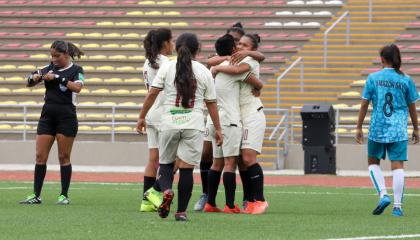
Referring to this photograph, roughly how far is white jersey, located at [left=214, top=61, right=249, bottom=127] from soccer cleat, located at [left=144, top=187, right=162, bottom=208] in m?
1.09

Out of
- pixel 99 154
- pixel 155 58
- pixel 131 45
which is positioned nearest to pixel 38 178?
pixel 155 58

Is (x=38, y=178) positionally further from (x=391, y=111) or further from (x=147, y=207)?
(x=391, y=111)

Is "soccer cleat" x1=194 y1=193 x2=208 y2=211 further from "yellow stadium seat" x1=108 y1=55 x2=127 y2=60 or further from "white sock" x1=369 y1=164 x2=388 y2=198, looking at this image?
"yellow stadium seat" x1=108 y1=55 x2=127 y2=60

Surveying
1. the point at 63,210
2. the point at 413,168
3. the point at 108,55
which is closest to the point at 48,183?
the point at 63,210

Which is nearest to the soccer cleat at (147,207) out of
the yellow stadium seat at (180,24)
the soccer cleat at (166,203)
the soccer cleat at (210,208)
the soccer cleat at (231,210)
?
the soccer cleat at (210,208)

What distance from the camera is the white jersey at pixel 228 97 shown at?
42.6 ft

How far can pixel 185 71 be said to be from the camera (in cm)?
1160

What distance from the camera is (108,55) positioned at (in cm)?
3198

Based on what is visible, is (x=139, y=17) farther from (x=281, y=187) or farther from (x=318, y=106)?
(x=281, y=187)

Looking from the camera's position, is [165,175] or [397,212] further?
[397,212]

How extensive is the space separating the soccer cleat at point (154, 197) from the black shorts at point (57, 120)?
207 cm

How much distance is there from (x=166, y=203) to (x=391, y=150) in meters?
2.93

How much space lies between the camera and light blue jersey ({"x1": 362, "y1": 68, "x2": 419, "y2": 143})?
42.1 ft

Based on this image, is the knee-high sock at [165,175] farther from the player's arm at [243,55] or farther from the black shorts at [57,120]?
the black shorts at [57,120]
